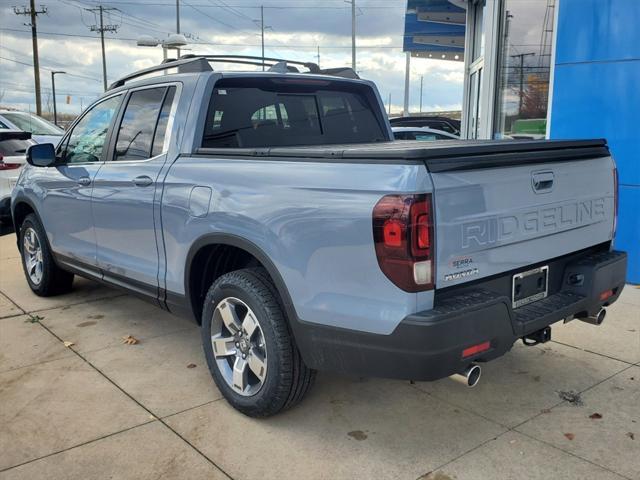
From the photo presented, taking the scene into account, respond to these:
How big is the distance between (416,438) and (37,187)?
406 centimetres

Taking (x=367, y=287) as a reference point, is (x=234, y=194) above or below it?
above

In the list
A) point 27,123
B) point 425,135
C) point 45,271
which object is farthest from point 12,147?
point 425,135

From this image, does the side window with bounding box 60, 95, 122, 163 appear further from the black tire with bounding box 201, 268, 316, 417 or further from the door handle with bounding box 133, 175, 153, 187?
Answer: the black tire with bounding box 201, 268, 316, 417

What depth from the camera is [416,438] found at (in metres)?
3.24

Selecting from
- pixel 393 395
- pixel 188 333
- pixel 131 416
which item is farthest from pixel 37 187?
pixel 393 395

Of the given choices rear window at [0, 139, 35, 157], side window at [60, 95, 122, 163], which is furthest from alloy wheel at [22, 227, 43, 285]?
rear window at [0, 139, 35, 157]

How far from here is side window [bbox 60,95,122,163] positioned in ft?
15.6

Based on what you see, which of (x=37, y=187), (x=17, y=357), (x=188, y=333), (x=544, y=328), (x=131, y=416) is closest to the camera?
(x=544, y=328)

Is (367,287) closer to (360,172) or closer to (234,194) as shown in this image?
(360,172)

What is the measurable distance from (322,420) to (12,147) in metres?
7.76

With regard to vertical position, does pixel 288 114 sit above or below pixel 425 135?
above

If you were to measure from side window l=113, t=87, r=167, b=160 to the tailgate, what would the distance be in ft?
7.62

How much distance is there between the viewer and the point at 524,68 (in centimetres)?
848

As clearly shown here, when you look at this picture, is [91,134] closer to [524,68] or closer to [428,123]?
[524,68]
